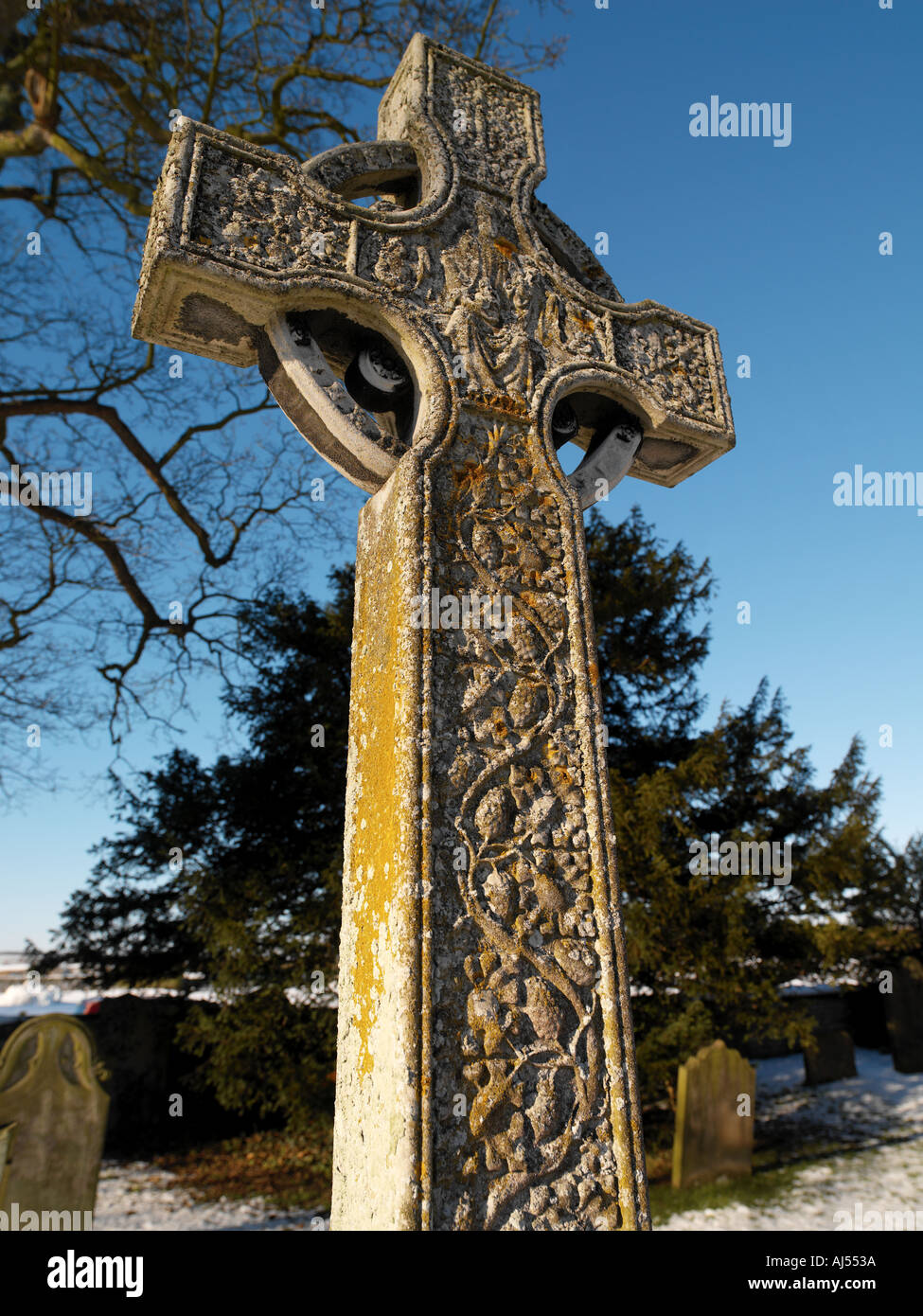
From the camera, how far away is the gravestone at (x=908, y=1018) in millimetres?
10430

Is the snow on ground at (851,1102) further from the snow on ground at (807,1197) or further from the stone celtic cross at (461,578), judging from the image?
the stone celtic cross at (461,578)

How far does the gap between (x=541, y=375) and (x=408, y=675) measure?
1360mm

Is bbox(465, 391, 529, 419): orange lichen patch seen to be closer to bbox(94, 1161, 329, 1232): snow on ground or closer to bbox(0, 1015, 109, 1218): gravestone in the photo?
bbox(0, 1015, 109, 1218): gravestone

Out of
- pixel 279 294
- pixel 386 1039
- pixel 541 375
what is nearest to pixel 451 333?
pixel 541 375

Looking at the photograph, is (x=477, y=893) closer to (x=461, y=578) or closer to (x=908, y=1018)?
(x=461, y=578)

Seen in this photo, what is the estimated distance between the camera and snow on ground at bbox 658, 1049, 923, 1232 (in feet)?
20.4

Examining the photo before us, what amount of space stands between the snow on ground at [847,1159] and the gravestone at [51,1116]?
4.39m

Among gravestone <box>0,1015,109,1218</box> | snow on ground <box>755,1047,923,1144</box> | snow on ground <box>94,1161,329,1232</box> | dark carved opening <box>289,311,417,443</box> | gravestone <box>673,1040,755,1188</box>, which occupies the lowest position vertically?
snow on ground <box>755,1047,923,1144</box>

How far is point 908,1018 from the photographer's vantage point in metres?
10.5

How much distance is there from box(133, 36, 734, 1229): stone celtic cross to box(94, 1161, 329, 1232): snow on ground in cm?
530

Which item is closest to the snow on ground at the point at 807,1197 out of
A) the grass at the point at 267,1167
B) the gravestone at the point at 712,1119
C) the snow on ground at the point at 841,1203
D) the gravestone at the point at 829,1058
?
the snow on ground at the point at 841,1203

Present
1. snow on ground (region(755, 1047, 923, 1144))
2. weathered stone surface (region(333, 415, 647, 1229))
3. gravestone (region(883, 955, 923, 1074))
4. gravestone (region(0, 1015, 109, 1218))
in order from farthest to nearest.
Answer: gravestone (region(883, 955, 923, 1074))
snow on ground (region(755, 1047, 923, 1144))
gravestone (region(0, 1015, 109, 1218))
weathered stone surface (region(333, 415, 647, 1229))

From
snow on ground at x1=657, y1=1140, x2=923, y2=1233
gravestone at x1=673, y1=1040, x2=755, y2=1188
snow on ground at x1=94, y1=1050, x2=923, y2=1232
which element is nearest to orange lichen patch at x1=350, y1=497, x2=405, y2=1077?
snow on ground at x1=94, y1=1050, x2=923, y2=1232

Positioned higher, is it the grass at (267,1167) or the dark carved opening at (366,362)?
the dark carved opening at (366,362)
